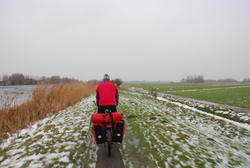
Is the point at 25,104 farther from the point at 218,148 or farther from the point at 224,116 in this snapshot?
the point at 224,116

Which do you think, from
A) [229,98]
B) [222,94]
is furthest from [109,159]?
[222,94]

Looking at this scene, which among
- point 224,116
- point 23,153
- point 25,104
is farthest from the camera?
point 224,116

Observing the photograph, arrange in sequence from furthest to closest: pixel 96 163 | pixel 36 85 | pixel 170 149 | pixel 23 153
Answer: pixel 36 85, pixel 170 149, pixel 23 153, pixel 96 163

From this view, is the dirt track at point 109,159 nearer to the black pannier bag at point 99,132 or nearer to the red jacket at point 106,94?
the black pannier bag at point 99,132

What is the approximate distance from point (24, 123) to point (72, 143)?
327cm

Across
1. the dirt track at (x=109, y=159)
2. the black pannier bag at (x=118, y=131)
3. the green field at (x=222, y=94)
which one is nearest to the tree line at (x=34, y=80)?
the dirt track at (x=109, y=159)

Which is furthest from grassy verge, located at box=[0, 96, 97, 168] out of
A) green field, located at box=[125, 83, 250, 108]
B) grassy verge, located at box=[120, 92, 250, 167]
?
green field, located at box=[125, 83, 250, 108]

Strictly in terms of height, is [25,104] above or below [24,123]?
above

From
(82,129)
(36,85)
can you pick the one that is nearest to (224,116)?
(82,129)

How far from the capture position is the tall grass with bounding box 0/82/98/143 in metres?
5.31

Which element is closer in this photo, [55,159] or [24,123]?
[55,159]

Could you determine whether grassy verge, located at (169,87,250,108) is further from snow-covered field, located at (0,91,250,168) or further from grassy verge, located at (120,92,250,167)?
snow-covered field, located at (0,91,250,168)

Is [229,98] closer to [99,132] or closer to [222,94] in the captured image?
[222,94]

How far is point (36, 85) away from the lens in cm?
912
